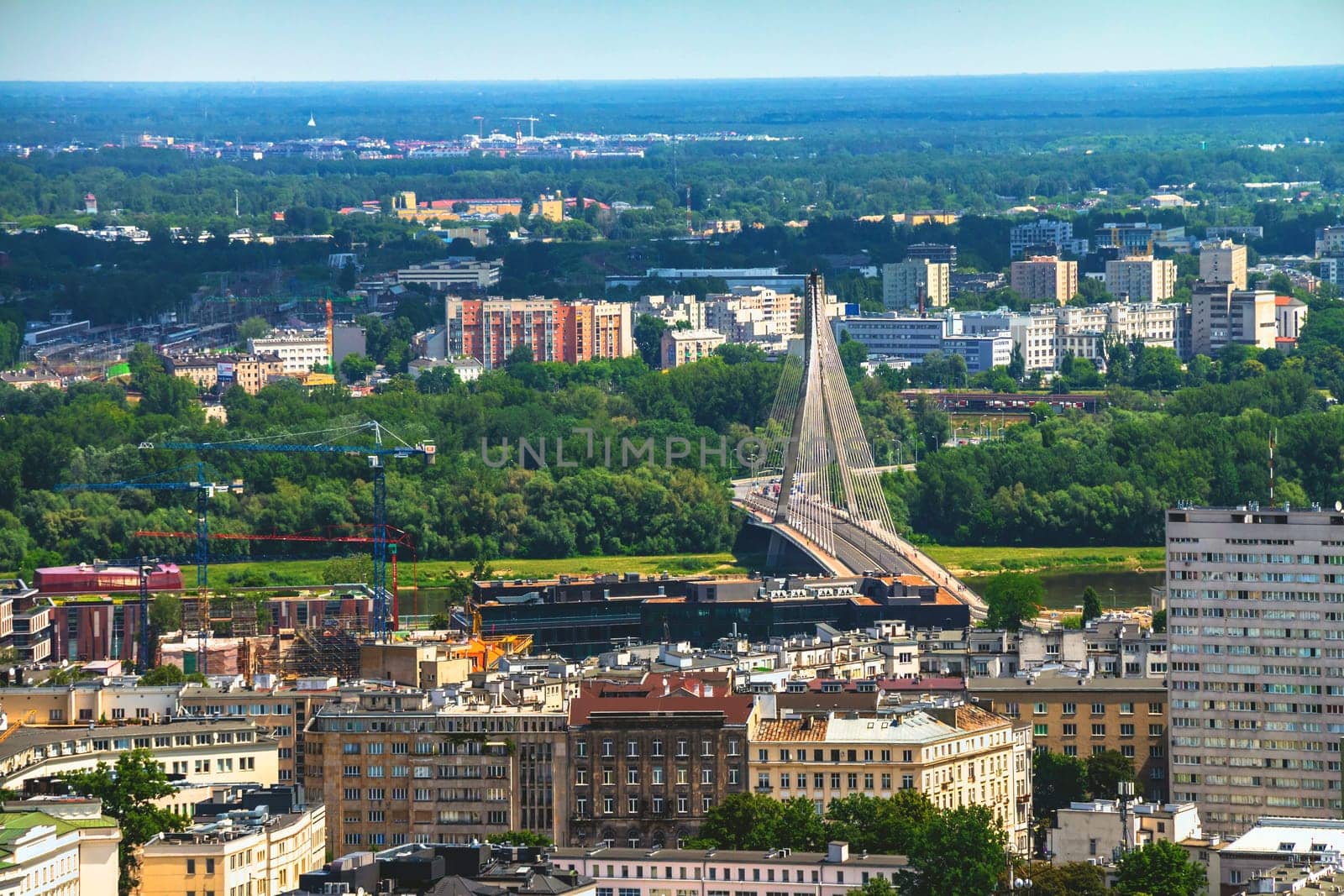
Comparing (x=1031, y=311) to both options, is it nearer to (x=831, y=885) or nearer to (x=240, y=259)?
(x=240, y=259)

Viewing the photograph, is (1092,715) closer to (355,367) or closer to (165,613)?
(165,613)

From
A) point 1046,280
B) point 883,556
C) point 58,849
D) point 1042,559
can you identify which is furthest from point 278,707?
point 1046,280

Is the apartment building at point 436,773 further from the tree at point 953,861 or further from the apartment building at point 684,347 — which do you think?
the apartment building at point 684,347

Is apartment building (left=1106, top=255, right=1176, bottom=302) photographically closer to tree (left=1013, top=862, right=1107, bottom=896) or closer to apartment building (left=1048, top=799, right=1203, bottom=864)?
apartment building (left=1048, top=799, right=1203, bottom=864)

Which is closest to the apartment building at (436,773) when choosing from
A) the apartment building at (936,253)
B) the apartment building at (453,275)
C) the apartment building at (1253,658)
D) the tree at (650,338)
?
the apartment building at (1253,658)

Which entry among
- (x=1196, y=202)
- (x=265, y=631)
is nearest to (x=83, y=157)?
(x=1196, y=202)
